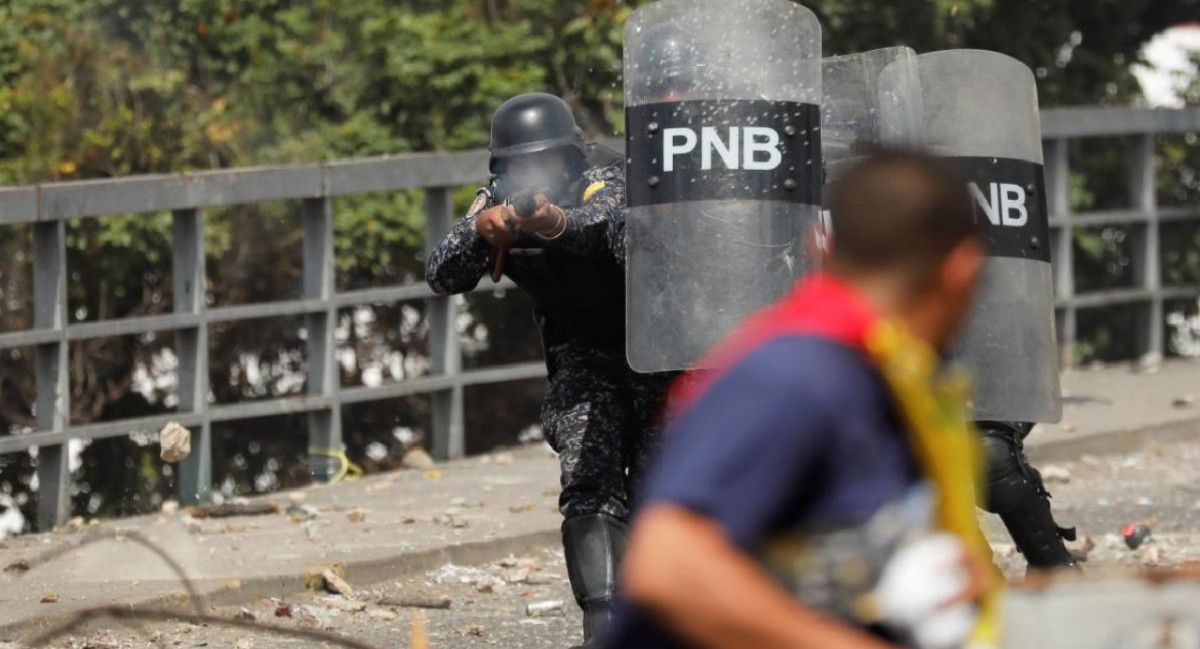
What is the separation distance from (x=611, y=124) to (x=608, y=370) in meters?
6.22

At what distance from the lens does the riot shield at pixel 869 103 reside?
554cm

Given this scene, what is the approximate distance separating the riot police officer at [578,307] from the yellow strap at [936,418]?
286 centimetres

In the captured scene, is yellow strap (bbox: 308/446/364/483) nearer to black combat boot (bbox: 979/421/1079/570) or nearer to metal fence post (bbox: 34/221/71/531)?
metal fence post (bbox: 34/221/71/531)

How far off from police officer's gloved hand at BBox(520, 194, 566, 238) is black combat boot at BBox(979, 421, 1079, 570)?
61.1 inches

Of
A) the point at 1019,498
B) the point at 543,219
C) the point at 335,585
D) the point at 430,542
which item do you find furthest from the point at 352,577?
the point at 1019,498

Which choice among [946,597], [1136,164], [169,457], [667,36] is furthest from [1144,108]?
[946,597]

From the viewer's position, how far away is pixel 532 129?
213 inches

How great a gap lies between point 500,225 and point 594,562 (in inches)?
36.4

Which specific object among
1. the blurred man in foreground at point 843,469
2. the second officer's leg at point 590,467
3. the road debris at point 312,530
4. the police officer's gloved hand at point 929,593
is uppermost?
the blurred man in foreground at point 843,469

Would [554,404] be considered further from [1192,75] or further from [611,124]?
[1192,75]

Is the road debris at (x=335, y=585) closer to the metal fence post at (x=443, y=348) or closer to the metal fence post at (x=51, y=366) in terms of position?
the metal fence post at (x=51, y=366)

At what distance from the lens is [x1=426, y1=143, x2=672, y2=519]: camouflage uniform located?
5.28 m

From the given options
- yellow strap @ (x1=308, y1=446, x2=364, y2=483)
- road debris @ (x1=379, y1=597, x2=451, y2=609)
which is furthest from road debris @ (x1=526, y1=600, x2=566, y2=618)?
yellow strap @ (x1=308, y1=446, x2=364, y2=483)

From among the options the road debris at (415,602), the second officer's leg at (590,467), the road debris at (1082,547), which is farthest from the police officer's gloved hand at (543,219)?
the road debris at (1082,547)
